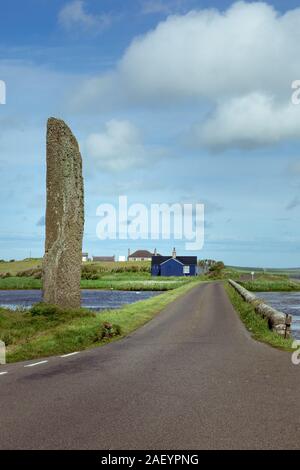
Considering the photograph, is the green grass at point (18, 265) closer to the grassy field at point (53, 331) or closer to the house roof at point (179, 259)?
the house roof at point (179, 259)

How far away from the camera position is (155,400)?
8914 mm

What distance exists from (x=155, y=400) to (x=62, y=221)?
14387 mm

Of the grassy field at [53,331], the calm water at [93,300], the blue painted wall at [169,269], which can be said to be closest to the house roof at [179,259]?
the blue painted wall at [169,269]

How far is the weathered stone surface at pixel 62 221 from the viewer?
874 inches

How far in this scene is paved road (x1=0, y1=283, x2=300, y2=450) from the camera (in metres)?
6.84

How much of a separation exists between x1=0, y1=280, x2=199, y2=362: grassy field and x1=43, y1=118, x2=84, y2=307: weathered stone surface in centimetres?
122

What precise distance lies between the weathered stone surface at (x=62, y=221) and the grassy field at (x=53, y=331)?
1.22 m

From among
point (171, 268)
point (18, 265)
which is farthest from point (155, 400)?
point (18, 265)

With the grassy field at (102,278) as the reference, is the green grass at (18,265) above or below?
above

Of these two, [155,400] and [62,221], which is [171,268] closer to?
[62,221]

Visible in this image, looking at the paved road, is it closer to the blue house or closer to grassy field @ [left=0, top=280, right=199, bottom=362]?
grassy field @ [left=0, top=280, right=199, bottom=362]

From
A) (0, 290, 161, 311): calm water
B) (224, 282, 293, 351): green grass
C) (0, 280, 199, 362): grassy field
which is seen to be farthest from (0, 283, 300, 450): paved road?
(0, 290, 161, 311): calm water
